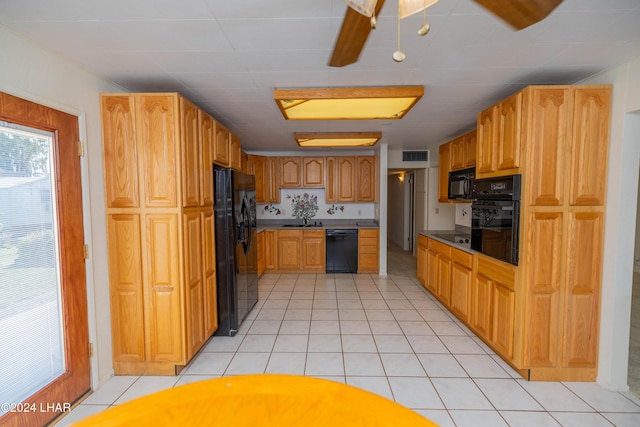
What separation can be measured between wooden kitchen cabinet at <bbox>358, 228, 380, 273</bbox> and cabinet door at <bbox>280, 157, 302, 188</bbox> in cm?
155

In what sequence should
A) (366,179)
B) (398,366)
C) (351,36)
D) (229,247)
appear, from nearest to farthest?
(351,36) < (398,366) < (229,247) < (366,179)

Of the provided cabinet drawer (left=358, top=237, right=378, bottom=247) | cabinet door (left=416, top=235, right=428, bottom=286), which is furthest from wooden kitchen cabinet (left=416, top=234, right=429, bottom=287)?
cabinet drawer (left=358, top=237, right=378, bottom=247)

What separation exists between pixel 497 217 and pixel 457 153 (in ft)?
5.30

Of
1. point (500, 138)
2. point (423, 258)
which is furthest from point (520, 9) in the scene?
point (423, 258)

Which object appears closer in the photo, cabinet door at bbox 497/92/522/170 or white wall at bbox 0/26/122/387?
white wall at bbox 0/26/122/387

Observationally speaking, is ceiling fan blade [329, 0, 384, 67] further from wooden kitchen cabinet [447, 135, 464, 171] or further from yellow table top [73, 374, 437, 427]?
wooden kitchen cabinet [447, 135, 464, 171]

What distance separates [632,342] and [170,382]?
13.6ft

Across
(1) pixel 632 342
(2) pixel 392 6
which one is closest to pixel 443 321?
(1) pixel 632 342

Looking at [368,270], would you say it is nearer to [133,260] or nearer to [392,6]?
[133,260]

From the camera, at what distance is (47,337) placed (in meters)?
1.77

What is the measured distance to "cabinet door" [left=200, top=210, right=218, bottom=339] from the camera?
2531 millimetres

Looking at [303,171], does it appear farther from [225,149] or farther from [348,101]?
[348,101]

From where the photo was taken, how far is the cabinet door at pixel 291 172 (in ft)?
17.8

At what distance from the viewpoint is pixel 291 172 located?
5.46 meters
